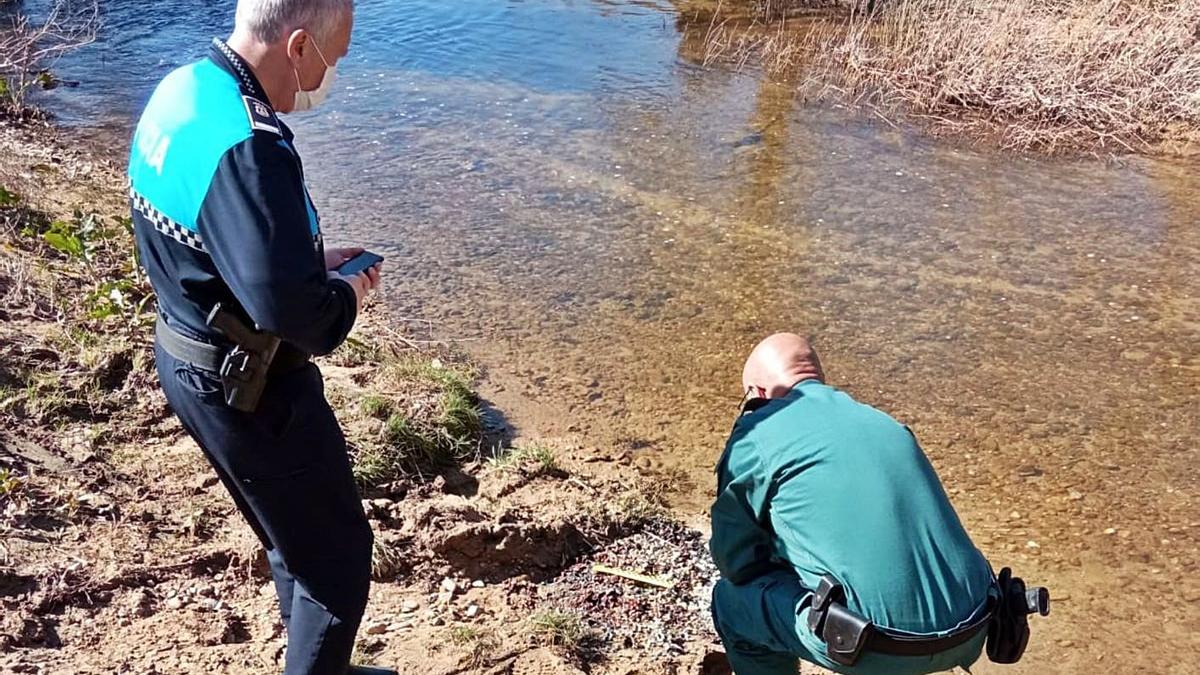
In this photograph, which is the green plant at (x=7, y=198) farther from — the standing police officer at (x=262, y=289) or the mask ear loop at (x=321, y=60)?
the mask ear loop at (x=321, y=60)

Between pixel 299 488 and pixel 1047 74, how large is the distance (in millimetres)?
8702

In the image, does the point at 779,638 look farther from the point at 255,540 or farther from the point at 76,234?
the point at 76,234

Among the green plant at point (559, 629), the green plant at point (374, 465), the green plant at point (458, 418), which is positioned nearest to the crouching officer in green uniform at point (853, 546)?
the green plant at point (559, 629)

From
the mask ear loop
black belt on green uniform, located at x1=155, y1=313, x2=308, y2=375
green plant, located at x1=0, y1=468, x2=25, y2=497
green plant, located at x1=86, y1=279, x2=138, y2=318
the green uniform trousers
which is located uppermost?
the mask ear loop

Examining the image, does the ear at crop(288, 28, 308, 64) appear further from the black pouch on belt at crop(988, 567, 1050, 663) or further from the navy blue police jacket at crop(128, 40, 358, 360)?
the black pouch on belt at crop(988, 567, 1050, 663)

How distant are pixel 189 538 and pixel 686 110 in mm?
7344

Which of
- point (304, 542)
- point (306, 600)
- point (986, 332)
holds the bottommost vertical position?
point (986, 332)

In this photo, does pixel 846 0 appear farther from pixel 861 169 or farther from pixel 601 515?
pixel 601 515

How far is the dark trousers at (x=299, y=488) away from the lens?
7.19 feet

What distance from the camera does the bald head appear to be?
275cm

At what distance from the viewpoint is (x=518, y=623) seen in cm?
341

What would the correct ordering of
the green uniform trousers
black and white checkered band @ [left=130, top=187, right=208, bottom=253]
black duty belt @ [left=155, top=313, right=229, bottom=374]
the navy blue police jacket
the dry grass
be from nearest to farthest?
1. the navy blue police jacket
2. black and white checkered band @ [left=130, top=187, right=208, bottom=253]
3. black duty belt @ [left=155, top=313, right=229, bottom=374]
4. the green uniform trousers
5. the dry grass

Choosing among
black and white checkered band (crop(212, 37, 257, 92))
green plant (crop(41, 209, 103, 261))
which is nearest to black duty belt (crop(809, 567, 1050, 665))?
black and white checkered band (crop(212, 37, 257, 92))

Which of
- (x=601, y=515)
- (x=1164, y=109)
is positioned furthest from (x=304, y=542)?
(x=1164, y=109)
